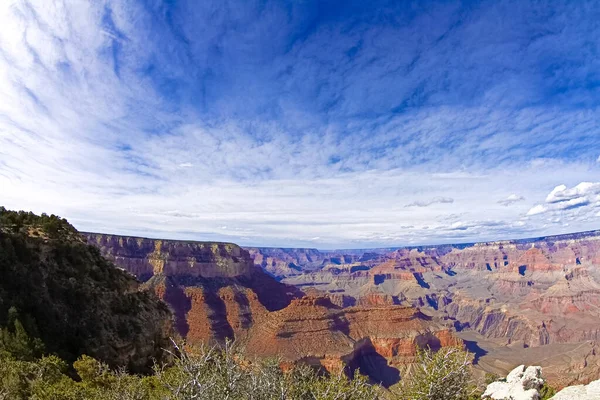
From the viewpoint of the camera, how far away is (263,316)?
4899 inches

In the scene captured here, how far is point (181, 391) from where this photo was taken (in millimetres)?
12859

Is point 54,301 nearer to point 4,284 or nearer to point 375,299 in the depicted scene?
point 4,284

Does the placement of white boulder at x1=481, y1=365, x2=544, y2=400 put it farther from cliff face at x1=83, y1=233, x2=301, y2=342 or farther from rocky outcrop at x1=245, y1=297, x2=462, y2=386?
cliff face at x1=83, y1=233, x2=301, y2=342

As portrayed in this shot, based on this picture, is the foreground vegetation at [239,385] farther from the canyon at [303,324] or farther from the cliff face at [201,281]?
the cliff face at [201,281]

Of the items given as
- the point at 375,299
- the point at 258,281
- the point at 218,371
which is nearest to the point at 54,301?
the point at 218,371

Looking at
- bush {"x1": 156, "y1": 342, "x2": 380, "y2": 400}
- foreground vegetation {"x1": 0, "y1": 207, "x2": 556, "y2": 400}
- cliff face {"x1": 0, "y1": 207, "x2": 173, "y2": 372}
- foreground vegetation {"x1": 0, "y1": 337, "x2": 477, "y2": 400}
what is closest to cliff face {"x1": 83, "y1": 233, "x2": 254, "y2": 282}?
cliff face {"x1": 0, "y1": 207, "x2": 173, "y2": 372}

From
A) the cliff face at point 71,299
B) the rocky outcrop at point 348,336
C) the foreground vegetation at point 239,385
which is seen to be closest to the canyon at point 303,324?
the rocky outcrop at point 348,336

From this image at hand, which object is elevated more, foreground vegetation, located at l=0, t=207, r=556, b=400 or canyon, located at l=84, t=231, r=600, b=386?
foreground vegetation, located at l=0, t=207, r=556, b=400

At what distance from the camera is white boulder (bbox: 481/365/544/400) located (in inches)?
789

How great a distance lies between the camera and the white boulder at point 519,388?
20.0 m

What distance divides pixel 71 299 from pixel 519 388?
36.4 meters

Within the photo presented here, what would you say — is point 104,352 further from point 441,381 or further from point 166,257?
point 166,257

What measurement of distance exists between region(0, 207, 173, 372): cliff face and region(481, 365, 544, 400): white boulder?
24.4 meters

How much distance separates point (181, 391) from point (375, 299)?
173336 millimetres
